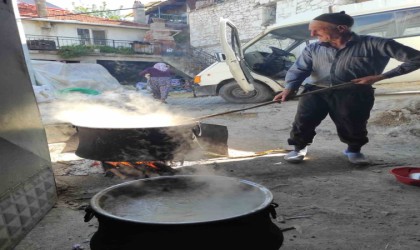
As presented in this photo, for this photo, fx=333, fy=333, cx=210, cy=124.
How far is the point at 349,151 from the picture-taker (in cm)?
426

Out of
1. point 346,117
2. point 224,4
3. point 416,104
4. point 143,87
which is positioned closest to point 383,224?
point 346,117

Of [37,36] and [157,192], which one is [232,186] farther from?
[37,36]

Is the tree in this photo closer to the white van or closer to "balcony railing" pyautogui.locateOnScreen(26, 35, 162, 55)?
"balcony railing" pyautogui.locateOnScreen(26, 35, 162, 55)

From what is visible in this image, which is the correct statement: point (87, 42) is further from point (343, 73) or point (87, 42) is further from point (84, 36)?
point (343, 73)

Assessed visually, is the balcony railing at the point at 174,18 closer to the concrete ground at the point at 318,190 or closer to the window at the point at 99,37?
the window at the point at 99,37

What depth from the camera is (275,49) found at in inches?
371

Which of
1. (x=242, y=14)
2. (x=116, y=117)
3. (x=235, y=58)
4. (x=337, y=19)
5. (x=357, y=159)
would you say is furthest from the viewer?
(x=242, y=14)

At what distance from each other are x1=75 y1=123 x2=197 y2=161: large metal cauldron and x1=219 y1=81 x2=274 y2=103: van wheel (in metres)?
6.11

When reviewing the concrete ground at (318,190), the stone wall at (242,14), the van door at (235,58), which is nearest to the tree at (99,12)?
the stone wall at (242,14)

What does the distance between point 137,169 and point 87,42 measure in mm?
23391

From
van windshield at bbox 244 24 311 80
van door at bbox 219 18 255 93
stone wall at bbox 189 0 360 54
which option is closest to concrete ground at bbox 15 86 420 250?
van door at bbox 219 18 255 93

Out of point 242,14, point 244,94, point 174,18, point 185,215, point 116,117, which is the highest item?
point 174,18

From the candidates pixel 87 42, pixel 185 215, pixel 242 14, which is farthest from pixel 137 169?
pixel 87 42

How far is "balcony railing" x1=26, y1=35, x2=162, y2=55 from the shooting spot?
67.4ft
